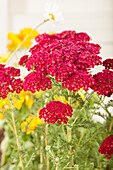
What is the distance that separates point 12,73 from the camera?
0.61m

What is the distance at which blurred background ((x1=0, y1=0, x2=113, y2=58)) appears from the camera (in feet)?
7.98

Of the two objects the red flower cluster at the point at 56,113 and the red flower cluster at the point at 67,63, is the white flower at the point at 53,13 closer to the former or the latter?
the red flower cluster at the point at 67,63

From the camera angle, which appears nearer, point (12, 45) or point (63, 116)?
point (63, 116)

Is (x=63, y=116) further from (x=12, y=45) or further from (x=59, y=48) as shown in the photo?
(x=12, y=45)

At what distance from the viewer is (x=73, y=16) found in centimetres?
250

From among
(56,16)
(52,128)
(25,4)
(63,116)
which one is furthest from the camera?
(25,4)

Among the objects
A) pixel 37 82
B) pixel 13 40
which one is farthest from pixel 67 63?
pixel 13 40

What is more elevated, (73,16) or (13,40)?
(73,16)

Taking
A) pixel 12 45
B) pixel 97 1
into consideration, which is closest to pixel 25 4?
pixel 97 1

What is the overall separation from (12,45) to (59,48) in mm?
509

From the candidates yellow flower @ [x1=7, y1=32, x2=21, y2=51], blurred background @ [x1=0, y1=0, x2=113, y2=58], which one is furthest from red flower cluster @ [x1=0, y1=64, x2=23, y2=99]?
blurred background @ [x1=0, y1=0, x2=113, y2=58]

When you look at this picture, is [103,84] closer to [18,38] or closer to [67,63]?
[67,63]

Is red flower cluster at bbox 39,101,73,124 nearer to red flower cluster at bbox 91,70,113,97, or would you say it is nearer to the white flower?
red flower cluster at bbox 91,70,113,97

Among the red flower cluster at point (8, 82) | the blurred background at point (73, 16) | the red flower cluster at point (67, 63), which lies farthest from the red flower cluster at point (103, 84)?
the blurred background at point (73, 16)
